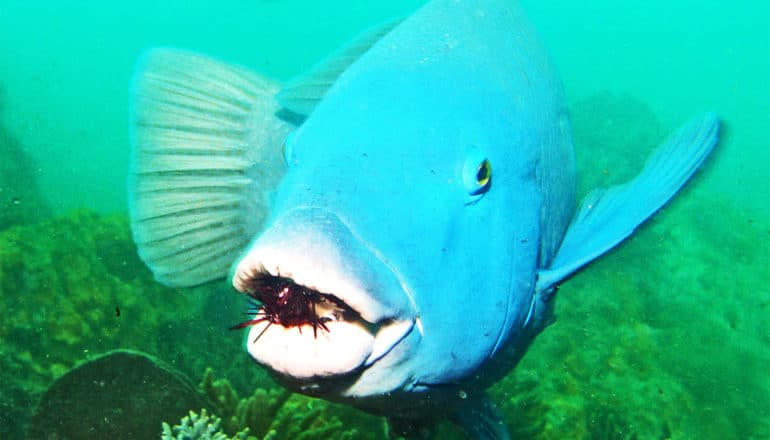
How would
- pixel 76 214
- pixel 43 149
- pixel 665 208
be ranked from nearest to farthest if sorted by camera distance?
pixel 665 208 → pixel 76 214 → pixel 43 149

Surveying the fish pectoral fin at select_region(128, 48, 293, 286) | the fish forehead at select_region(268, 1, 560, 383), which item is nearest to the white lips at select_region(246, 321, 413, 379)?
the fish forehead at select_region(268, 1, 560, 383)

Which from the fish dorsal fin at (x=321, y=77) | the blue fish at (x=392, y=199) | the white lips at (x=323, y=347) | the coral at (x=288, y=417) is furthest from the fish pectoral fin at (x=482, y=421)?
the fish dorsal fin at (x=321, y=77)

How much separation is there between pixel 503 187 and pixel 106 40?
107465 millimetres

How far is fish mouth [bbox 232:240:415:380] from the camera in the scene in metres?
1.23

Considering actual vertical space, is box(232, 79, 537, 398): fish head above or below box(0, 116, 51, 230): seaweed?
above

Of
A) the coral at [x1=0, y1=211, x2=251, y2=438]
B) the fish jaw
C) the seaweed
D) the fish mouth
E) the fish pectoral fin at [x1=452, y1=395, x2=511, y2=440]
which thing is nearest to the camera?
the fish jaw

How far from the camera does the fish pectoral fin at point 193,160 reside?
272cm

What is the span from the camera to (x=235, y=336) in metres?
6.05

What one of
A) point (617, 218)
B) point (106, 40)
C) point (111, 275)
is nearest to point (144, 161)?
point (617, 218)

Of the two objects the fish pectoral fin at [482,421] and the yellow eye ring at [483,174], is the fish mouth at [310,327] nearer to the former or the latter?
the yellow eye ring at [483,174]

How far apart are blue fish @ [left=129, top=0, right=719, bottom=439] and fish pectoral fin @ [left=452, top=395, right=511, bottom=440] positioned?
1 cm

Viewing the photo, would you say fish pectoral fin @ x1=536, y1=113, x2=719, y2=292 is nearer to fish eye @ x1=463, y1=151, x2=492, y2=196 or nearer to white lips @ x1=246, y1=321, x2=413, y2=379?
fish eye @ x1=463, y1=151, x2=492, y2=196

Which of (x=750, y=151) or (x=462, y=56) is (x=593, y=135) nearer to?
(x=462, y=56)

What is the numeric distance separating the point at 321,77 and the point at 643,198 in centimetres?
160
